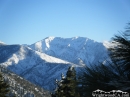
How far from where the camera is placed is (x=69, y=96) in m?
29.4

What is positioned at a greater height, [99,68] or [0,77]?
[0,77]

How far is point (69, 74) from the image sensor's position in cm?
3084

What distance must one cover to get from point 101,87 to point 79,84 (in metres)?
0.61

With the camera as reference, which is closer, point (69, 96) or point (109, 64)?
point (109, 64)

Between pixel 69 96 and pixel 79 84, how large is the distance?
25.0m

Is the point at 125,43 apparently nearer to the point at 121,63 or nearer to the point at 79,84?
the point at 121,63

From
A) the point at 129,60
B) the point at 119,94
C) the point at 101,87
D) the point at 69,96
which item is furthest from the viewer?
the point at 69,96

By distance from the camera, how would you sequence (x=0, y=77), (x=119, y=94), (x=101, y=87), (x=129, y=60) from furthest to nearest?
(x=0, y=77) → (x=129, y=60) → (x=101, y=87) → (x=119, y=94)

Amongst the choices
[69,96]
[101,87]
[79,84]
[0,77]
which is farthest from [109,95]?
[69,96]

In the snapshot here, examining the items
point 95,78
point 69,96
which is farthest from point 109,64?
point 69,96

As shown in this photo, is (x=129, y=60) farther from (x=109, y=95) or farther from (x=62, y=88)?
(x=62, y=88)

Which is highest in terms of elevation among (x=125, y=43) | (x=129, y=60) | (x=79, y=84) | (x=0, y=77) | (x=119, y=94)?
(x=0, y=77)

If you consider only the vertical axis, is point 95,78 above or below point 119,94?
above

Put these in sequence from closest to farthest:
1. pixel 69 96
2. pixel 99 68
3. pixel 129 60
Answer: pixel 129 60 → pixel 99 68 → pixel 69 96
